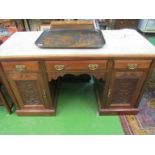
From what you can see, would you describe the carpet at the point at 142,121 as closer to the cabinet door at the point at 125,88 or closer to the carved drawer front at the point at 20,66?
the cabinet door at the point at 125,88

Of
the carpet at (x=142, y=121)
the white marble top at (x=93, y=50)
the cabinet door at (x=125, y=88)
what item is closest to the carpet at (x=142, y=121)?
the carpet at (x=142, y=121)

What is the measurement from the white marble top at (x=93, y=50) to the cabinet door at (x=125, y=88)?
177 mm

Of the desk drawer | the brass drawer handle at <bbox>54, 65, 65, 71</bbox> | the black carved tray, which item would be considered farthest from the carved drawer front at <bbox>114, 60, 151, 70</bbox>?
the brass drawer handle at <bbox>54, 65, 65, 71</bbox>

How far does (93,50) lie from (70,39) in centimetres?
27

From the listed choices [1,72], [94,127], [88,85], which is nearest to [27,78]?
[1,72]

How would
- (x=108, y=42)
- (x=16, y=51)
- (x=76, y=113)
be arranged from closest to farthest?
(x=16, y=51), (x=108, y=42), (x=76, y=113)

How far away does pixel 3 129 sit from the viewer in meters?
1.42

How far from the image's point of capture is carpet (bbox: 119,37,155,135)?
1381 mm

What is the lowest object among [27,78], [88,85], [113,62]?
[88,85]

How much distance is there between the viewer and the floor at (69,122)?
1.40 m

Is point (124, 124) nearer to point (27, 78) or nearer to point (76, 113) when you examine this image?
point (76, 113)

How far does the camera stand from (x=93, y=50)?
110 centimetres

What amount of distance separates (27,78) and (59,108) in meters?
0.60

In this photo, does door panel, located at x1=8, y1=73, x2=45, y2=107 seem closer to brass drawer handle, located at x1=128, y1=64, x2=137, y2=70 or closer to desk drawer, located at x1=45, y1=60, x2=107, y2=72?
desk drawer, located at x1=45, y1=60, x2=107, y2=72
